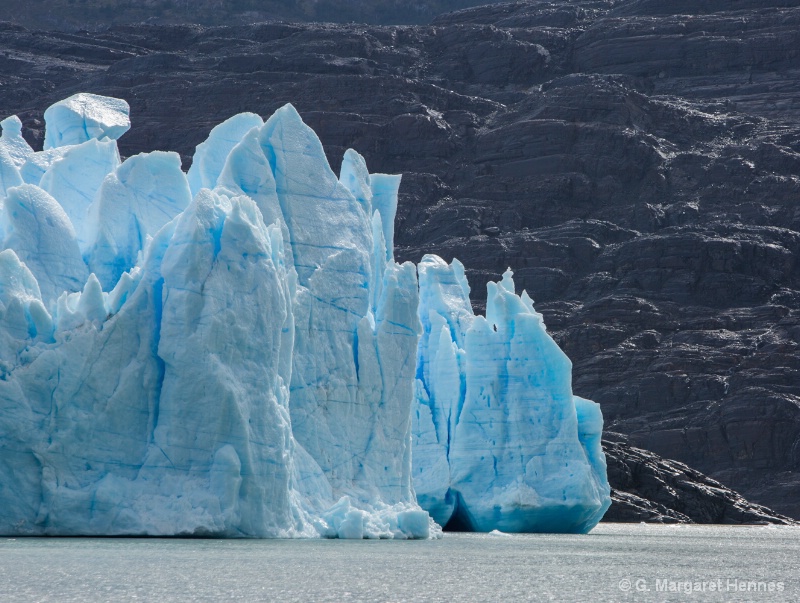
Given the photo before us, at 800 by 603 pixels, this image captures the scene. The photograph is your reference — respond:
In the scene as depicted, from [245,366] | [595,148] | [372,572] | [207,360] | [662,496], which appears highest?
[207,360]

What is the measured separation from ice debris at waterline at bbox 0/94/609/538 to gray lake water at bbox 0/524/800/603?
1.20m

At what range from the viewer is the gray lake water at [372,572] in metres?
21.1

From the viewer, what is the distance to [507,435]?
134 feet

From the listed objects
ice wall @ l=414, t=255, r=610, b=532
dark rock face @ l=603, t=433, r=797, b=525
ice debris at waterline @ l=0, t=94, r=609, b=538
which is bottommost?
dark rock face @ l=603, t=433, r=797, b=525

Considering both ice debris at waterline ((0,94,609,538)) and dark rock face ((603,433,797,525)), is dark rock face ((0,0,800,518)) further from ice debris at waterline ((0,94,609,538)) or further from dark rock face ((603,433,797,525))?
ice debris at waterline ((0,94,609,538))

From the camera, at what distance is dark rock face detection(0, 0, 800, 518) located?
75.2 metres

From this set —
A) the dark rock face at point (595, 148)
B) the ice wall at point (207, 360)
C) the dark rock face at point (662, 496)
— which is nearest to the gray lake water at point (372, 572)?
the ice wall at point (207, 360)

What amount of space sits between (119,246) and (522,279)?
5448cm

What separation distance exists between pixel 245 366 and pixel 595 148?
6968cm

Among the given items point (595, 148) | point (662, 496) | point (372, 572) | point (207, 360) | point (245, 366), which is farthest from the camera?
point (595, 148)

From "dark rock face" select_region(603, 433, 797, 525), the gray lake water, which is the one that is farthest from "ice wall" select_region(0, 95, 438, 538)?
"dark rock face" select_region(603, 433, 797, 525)

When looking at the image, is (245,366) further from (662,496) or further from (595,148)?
(595,148)

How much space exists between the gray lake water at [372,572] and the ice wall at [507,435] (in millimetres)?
5442

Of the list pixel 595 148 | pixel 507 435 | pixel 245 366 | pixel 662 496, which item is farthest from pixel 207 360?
pixel 595 148
